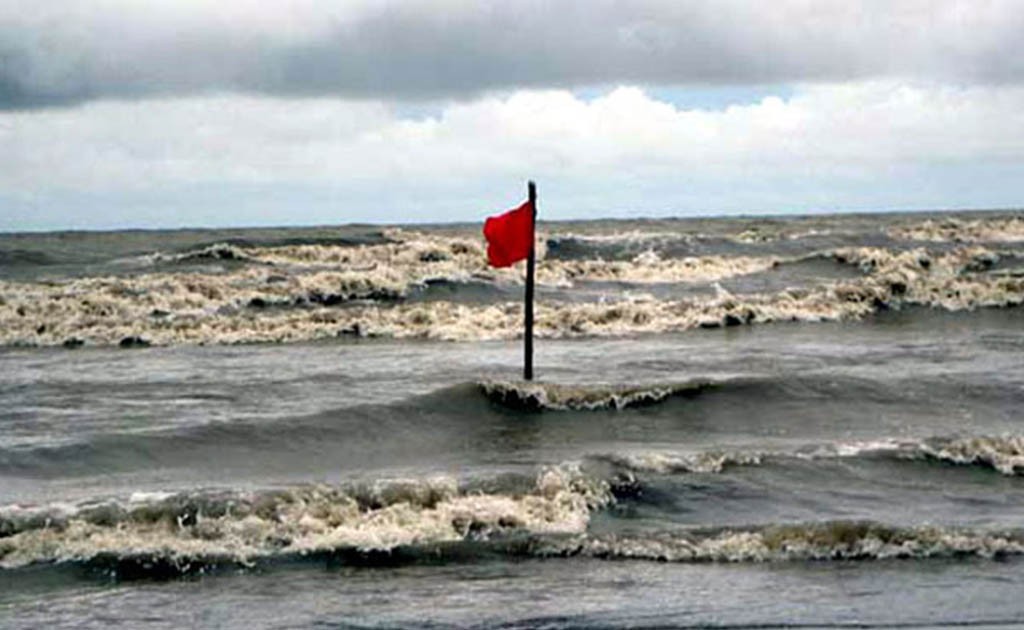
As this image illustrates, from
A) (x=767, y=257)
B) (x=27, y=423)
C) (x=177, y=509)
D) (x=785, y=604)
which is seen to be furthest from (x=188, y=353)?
(x=767, y=257)

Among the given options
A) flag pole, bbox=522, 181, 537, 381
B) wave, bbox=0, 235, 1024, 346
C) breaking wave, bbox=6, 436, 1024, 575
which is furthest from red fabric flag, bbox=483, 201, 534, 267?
wave, bbox=0, 235, 1024, 346

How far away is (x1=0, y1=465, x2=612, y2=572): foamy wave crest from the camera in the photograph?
37.3 feet

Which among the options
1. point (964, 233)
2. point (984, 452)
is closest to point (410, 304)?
point (984, 452)

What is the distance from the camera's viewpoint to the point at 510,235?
18438mm

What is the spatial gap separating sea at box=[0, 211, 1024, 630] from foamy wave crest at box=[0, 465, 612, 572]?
0.10ft

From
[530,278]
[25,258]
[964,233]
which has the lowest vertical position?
[25,258]


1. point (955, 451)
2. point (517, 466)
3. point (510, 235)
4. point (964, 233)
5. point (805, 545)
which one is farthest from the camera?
point (964, 233)

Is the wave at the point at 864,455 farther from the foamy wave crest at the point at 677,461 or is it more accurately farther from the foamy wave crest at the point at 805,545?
the foamy wave crest at the point at 805,545

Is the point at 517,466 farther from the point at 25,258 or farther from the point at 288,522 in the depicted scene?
the point at 25,258

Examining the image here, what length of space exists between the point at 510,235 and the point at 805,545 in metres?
8.04

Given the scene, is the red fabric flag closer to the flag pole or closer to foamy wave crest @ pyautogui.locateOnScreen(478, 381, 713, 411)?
the flag pole

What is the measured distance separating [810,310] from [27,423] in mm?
19456

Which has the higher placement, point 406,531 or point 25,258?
point 25,258

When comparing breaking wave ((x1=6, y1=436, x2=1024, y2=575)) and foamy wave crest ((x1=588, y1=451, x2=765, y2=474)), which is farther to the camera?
foamy wave crest ((x1=588, y1=451, x2=765, y2=474))
